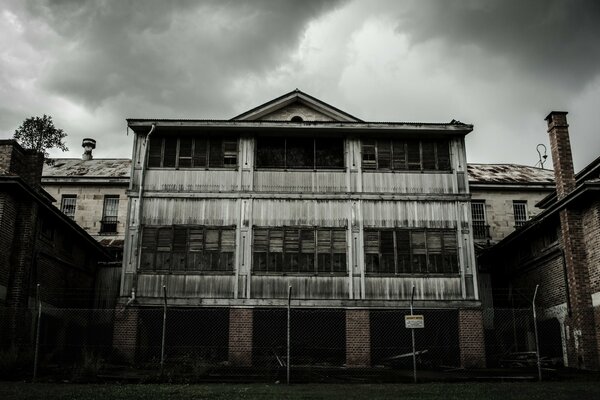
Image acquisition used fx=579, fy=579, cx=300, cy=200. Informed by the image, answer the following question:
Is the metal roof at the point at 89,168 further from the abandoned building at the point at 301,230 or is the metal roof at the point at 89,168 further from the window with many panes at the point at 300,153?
the window with many panes at the point at 300,153

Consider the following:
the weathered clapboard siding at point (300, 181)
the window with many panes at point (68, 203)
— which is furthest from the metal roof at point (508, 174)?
the window with many panes at point (68, 203)

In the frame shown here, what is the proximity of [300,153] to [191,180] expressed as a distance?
4.33 m

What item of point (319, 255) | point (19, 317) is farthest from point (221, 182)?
point (19, 317)

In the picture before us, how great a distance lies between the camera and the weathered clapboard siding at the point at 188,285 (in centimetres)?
2083

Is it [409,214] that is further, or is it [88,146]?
[88,146]

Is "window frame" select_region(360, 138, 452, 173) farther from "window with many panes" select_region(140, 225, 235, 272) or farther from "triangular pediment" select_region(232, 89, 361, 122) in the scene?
"window with many panes" select_region(140, 225, 235, 272)

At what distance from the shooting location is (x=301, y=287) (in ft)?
68.6

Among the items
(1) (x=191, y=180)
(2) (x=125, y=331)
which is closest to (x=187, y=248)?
(1) (x=191, y=180)

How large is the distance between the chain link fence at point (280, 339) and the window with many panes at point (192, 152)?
5510 mm

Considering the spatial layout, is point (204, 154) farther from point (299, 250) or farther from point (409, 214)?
point (409, 214)

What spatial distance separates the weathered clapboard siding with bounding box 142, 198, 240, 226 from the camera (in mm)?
21547

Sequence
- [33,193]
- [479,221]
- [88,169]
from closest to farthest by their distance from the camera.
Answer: [33,193], [479,221], [88,169]

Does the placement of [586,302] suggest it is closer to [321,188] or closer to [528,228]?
[528,228]

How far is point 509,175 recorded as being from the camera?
109ft
